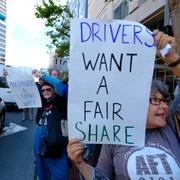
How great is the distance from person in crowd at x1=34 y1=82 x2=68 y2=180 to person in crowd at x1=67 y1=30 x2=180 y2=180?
2354 mm

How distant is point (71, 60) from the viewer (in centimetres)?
233

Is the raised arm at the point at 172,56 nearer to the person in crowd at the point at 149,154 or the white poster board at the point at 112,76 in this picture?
the white poster board at the point at 112,76

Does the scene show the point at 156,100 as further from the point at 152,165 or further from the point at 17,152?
the point at 17,152

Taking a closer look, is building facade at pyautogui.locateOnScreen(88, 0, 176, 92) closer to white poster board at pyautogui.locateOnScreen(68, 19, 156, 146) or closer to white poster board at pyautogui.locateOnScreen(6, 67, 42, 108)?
white poster board at pyautogui.locateOnScreen(6, 67, 42, 108)

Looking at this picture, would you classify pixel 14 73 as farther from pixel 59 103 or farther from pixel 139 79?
pixel 139 79

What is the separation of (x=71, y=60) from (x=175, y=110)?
734 mm

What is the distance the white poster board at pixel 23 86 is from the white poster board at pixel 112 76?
3303 millimetres

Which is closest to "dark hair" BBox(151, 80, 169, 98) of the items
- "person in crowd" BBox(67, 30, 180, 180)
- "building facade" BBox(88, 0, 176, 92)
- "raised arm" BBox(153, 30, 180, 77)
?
"person in crowd" BBox(67, 30, 180, 180)

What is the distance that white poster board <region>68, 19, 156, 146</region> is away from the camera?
2.32 meters

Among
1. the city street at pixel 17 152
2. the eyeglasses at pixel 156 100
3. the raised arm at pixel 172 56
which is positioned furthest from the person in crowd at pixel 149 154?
the city street at pixel 17 152

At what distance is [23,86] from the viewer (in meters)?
5.81

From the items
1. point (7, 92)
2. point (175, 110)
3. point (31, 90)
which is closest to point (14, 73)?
point (31, 90)

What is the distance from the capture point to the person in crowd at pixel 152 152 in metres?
2.38

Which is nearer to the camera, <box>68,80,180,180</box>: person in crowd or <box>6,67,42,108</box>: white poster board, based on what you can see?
<box>68,80,180,180</box>: person in crowd
